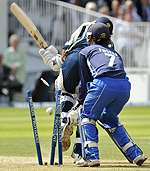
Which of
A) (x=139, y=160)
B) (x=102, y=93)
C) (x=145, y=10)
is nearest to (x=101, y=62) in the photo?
(x=102, y=93)

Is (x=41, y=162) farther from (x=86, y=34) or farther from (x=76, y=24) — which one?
(x=76, y=24)

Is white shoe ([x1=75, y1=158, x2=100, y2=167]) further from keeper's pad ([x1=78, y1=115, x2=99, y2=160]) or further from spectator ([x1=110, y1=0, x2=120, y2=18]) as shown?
spectator ([x1=110, y1=0, x2=120, y2=18])

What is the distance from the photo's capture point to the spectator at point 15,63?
26.0 m

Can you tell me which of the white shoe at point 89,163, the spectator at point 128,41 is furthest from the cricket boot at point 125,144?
the spectator at point 128,41

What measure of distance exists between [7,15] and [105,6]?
3351 mm

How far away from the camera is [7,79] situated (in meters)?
25.6

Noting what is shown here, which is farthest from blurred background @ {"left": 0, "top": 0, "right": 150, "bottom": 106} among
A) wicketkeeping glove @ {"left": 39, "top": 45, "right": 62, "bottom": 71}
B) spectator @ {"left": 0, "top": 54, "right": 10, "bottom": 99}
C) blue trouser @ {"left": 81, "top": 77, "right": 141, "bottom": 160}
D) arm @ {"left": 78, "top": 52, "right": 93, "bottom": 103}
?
blue trouser @ {"left": 81, "top": 77, "right": 141, "bottom": 160}

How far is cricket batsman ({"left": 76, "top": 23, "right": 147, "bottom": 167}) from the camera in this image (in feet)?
33.9

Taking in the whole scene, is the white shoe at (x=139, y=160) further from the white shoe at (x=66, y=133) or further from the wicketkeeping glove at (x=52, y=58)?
the wicketkeeping glove at (x=52, y=58)

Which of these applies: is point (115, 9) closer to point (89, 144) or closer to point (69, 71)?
point (69, 71)

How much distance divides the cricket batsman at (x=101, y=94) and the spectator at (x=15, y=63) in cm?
1542

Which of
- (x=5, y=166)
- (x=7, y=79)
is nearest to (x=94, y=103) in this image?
(x=5, y=166)

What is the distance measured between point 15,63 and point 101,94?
16166mm

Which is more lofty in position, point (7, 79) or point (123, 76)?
point (123, 76)
